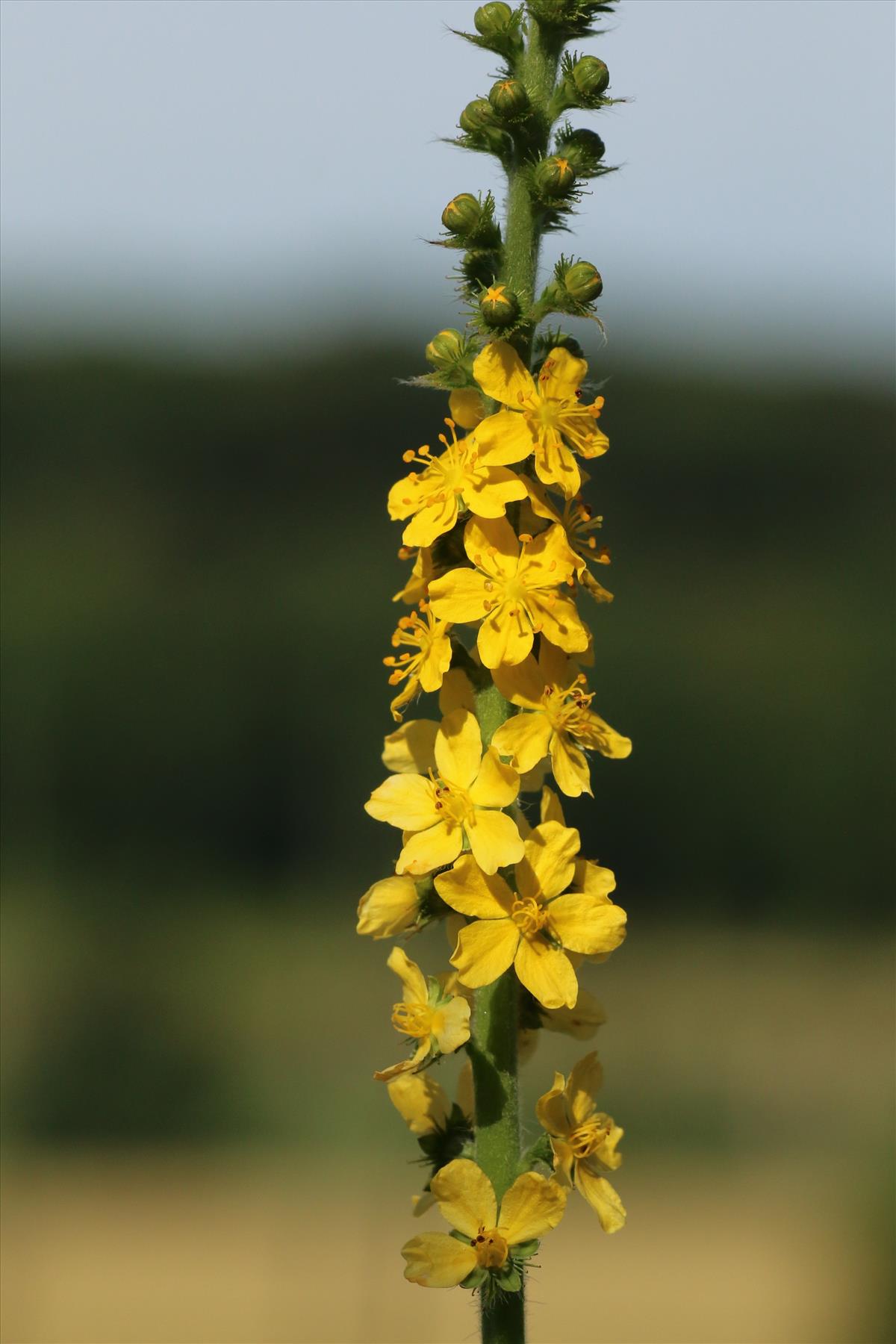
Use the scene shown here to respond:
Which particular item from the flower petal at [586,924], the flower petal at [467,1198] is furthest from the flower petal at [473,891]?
the flower petal at [467,1198]

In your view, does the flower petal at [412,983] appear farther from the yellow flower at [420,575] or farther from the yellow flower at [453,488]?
the yellow flower at [453,488]

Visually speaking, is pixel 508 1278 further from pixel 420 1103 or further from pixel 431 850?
pixel 431 850

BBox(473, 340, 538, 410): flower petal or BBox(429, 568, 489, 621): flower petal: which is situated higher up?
BBox(473, 340, 538, 410): flower petal

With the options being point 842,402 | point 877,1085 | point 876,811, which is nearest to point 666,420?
point 842,402

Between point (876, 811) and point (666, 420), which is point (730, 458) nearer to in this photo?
point (666, 420)

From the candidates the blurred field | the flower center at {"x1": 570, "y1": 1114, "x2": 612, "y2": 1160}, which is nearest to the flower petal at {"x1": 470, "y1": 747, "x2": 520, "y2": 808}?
the flower center at {"x1": 570, "y1": 1114, "x2": 612, "y2": 1160}

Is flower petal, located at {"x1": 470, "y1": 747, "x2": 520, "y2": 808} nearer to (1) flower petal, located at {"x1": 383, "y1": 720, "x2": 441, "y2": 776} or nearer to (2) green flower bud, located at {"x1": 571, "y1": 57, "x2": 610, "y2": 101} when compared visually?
(1) flower petal, located at {"x1": 383, "y1": 720, "x2": 441, "y2": 776}
